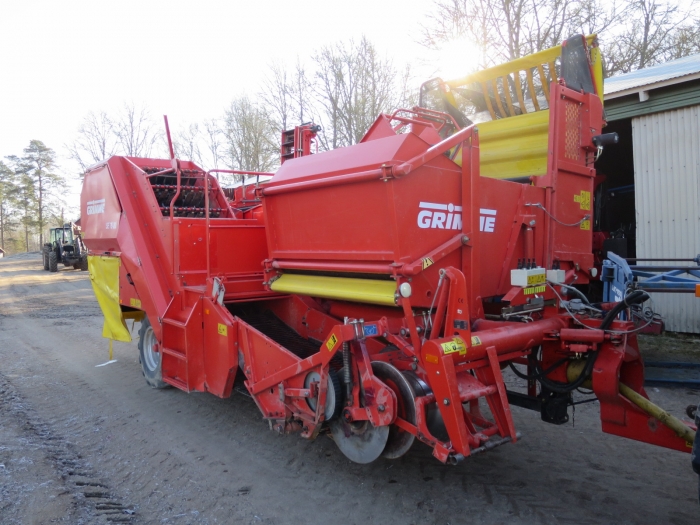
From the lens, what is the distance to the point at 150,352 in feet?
18.6

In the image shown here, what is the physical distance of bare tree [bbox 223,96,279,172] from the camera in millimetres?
26953

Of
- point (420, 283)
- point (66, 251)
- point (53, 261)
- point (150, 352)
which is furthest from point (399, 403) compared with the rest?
point (66, 251)

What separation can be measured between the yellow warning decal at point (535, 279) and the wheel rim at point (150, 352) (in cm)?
395

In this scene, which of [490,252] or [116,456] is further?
[116,456]

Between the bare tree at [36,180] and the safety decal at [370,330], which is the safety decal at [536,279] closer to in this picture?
the safety decal at [370,330]

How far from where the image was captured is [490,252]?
3.45 m

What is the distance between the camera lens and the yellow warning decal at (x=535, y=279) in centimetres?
327

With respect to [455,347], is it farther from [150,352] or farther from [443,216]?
[150,352]

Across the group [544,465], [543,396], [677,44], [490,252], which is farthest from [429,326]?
[677,44]

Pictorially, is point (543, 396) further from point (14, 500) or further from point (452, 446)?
point (14, 500)

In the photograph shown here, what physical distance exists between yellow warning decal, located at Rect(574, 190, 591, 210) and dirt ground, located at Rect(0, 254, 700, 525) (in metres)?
1.83

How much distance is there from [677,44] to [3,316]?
20.9m

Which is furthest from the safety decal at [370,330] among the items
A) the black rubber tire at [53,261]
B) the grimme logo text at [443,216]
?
the black rubber tire at [53,261]

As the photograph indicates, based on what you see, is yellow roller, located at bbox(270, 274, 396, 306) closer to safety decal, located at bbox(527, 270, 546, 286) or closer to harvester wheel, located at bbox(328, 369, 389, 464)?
harvester wheel, located at bbox(328, 369, 389, 464)
